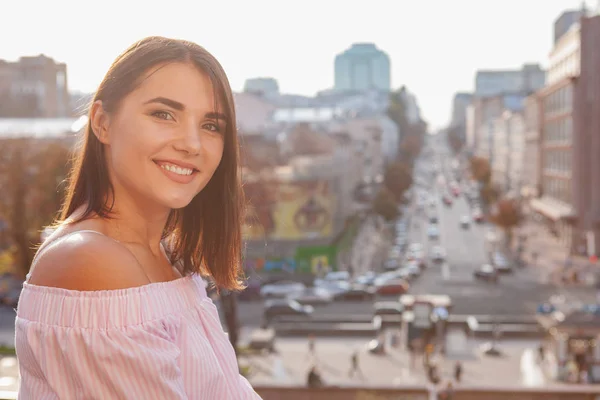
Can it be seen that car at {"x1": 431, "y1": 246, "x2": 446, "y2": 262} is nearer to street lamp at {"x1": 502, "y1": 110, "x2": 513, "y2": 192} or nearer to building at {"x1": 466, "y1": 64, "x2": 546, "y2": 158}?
street lamp at {"x1": 502, "y1": 110, "x2": 513, "y2": 192}

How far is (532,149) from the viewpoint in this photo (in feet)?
211

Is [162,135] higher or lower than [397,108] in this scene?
lower

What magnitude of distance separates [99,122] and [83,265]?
45 centimetres

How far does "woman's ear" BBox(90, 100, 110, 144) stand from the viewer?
1834 millimetres

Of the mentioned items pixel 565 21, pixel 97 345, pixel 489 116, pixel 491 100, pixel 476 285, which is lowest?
pixel 476 285

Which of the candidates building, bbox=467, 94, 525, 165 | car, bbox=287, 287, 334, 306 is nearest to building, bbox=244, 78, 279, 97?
car, bbox=287, 287, 334, 306

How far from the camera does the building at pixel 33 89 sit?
3847cm

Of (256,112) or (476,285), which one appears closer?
(476,285)

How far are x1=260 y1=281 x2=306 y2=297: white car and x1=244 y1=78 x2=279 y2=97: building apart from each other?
24.5m

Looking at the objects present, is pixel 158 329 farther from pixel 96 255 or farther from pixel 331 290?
pixel 331 290

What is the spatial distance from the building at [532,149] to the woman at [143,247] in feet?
198

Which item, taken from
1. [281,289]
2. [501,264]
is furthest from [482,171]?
[281,289]

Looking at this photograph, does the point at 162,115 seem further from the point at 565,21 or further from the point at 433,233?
the point at 565,21

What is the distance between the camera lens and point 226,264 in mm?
2221
